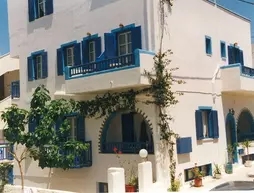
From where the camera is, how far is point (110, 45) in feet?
52.7

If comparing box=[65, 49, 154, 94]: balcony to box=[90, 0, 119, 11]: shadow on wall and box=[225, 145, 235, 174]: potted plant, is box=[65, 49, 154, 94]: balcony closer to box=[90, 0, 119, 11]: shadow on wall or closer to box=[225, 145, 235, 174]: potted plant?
box=[90, 0, 119, 11]: shadow on wall

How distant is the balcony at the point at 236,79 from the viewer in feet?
60.2

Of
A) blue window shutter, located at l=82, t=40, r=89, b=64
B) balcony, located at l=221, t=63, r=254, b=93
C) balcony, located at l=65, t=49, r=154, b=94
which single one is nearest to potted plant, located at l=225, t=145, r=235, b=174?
balcony, located at l=221, t=63, r=254, b=93

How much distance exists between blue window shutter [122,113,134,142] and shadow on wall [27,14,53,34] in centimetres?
651

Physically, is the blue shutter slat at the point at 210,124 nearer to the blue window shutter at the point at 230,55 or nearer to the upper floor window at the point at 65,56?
the blue window shutter at the point at 230,55

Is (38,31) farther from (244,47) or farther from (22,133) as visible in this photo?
(244,47)

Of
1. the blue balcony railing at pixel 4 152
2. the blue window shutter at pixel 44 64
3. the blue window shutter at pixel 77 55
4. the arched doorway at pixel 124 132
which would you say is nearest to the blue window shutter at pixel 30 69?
the blue window shutter at pixel 44 64

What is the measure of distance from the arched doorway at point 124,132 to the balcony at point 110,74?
1788mm

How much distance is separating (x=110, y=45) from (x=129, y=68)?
2149 mm

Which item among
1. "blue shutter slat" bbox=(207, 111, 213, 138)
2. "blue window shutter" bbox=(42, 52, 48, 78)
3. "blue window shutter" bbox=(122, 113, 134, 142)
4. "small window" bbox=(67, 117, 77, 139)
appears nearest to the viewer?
"blue window shutter" bbox=(122, 113, 134, 142)

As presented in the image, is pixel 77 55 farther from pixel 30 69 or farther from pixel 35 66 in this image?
pixel 30 69

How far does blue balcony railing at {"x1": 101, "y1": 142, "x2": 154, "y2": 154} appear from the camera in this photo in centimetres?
1534

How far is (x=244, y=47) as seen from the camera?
22375mm

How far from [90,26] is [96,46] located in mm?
1153
